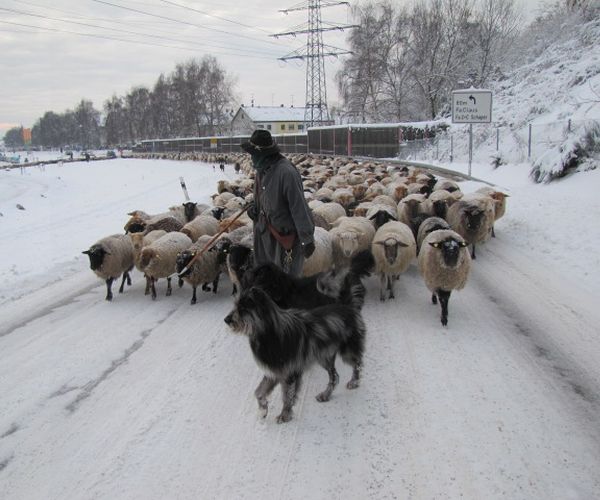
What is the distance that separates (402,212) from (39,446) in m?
7.70

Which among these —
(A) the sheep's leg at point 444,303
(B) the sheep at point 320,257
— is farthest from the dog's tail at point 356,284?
(B) the sheep at point 320,257

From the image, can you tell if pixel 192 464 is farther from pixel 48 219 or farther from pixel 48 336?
pixel 48 219

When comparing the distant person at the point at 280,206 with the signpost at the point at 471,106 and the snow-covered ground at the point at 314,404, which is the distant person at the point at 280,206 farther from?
the signpost at the point at 471,106

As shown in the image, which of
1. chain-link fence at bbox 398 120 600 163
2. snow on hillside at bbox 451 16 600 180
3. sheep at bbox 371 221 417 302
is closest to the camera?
sheep at bbox 371 221 417 302

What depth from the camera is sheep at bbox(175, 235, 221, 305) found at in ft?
24.3

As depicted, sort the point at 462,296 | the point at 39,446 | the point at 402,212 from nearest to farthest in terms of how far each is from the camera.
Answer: the point at 39,446 < the point at 462,296 < the point at 402,212

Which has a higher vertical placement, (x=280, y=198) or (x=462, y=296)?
(x=280, y=198)

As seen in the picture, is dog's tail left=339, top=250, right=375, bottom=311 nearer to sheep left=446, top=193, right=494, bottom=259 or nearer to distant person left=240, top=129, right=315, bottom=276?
distant person left=240, top=129, right=315, bottom=276

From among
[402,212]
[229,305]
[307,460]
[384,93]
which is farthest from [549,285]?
[384,93]

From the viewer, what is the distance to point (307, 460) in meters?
3.56

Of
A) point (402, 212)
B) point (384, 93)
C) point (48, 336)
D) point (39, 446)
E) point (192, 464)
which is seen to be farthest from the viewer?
point (384, 93)

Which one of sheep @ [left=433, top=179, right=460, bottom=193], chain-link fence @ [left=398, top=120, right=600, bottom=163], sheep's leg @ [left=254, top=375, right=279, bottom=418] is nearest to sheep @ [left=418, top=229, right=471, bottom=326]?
sheep's leg @ [left=254, top=375, right=279, bottom=418]

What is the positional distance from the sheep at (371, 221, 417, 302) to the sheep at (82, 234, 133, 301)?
4188 mm

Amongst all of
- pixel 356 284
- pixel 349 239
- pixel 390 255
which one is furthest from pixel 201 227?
pixel 356 284
